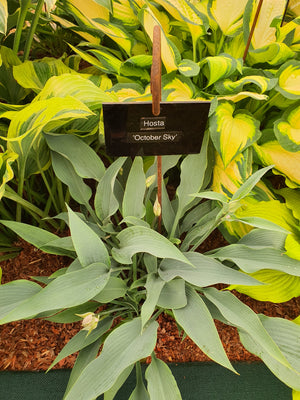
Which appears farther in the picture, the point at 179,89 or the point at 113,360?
the point at 179,89

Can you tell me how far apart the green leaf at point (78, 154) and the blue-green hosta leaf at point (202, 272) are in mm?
286

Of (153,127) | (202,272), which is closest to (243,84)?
(153,127)

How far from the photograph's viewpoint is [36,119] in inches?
27.1

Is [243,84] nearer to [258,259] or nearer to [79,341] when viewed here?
[258,259]

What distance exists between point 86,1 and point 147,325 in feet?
3.28

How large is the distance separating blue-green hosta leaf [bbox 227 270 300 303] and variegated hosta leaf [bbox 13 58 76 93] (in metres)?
0.77

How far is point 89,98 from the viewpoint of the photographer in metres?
0.75

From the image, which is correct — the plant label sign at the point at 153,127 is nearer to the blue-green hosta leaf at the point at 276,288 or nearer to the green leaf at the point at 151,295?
the green leaf at the point at 151,295

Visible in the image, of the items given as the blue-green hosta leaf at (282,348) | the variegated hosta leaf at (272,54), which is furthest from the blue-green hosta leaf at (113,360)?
the variegated hosta leaf at (272,54)

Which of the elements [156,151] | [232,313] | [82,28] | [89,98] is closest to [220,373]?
[232,313]

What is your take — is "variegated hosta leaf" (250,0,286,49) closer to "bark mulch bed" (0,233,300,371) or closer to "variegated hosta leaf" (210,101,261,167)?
"variegated hosta leaf" (210,101,261,167)

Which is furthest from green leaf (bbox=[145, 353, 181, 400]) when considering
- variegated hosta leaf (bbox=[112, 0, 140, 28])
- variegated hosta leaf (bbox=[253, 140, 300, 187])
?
Result: variegated hosta leaf (bbox=[112, 0, 140, 28])

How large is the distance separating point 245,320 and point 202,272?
4.8 inches

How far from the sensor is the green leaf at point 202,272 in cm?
65
